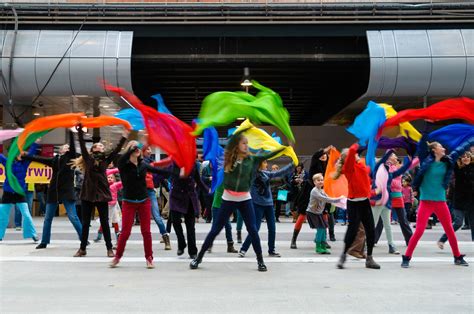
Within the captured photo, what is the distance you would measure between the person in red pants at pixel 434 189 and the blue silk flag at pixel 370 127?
72 centimetres

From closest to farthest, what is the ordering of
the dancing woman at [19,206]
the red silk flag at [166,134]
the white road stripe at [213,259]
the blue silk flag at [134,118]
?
the red silk flag at [166,134]
the white road stripe at [213,259]
the blue silk flag at [134,118]
the dancing woman at [19,206]

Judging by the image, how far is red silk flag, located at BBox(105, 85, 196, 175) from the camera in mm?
8297

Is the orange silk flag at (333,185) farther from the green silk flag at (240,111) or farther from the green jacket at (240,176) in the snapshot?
the green jacket at (240,176)

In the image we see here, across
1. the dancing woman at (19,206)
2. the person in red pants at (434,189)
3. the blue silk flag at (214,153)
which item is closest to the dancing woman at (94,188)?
the blue silk flag at (214,153)

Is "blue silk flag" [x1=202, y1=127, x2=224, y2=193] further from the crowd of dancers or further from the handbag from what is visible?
the handbag

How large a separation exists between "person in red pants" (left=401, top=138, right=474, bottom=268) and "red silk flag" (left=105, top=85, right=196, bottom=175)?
11.4ft

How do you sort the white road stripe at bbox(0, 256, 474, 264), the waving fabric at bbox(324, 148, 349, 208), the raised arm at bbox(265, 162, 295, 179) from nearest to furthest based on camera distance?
the white road stripe at bbox(0, 256, 474, 264), the raised arm at bbox(265, 162, 295, 179), the waving fabric at bbox(324, 148, 349, 208)

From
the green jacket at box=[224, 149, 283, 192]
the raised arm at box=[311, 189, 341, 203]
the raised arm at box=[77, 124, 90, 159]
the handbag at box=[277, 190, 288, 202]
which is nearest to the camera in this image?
the green jacket at box=[224, 149, 283, 192]

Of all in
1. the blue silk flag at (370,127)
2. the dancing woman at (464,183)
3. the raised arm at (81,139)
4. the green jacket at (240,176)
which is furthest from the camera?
the dancing woman at (464,183)

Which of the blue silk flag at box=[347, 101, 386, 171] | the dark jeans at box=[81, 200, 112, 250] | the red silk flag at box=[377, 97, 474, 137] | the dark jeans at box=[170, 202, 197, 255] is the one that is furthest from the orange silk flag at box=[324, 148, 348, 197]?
the dark jeans at box=[81, 200, 112, 250]

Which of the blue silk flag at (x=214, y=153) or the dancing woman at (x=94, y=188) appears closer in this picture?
the dancing woman at (x=94, y=188)

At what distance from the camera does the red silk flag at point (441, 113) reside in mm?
8219

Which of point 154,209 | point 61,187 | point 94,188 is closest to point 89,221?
point 94,188

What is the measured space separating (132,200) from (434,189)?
4.43 metres
